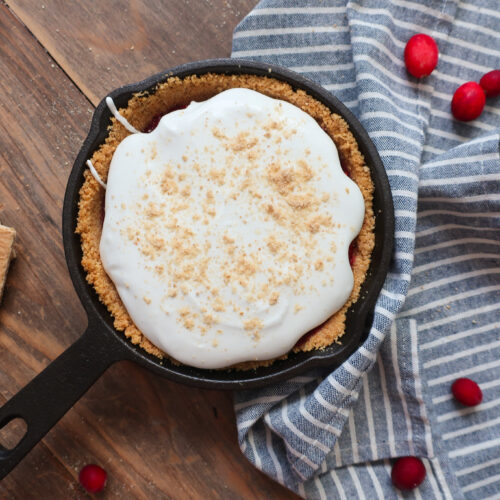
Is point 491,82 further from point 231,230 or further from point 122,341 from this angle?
point 122,341

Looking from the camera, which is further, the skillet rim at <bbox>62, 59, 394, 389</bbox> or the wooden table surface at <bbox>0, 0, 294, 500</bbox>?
the wooden table surface at <bbox>0, 0, 294, 500</bbox>

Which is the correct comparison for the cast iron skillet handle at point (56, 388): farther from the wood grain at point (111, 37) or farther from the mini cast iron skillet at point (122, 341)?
the wood grain at point (111, 37)

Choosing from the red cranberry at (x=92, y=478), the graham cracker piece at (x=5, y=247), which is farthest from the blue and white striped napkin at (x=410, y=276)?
the graham cracker piece at (x=5, y=247)

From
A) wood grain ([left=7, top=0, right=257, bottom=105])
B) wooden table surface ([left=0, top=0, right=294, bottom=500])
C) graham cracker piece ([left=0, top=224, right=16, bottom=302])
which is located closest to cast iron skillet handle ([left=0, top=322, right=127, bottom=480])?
wooden table surface ([left=0, top=0, right=294, bottom=500])

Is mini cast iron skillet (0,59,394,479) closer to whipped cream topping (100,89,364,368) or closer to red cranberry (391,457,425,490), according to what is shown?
whipped cream topping (100,89,364,368)

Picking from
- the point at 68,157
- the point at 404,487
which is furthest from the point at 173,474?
the point at 68,157

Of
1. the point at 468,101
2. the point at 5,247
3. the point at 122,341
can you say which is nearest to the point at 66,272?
the point at 5,247

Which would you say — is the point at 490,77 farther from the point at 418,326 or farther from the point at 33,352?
the point at 33,352
